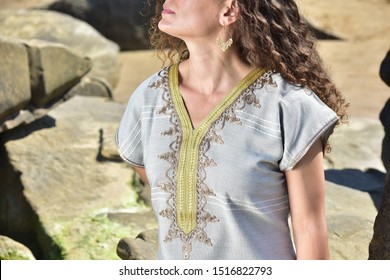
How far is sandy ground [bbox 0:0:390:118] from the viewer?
28.9 ft

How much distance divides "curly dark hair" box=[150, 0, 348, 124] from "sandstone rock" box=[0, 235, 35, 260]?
1900mm

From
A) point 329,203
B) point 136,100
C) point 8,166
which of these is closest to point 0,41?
point 8,166

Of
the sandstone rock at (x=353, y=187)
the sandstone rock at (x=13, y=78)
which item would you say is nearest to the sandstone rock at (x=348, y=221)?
the sandstone rock at (x=353, y=187)

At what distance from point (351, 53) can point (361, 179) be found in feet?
19.2

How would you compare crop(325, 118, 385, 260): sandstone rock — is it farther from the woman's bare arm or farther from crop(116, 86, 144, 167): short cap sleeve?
crop(116, 86, 144, 167): short cap sleeve

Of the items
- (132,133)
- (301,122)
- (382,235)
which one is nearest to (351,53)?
(382,235)

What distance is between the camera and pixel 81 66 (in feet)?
19.1

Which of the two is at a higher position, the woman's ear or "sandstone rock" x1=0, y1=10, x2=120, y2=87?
the woman's ear

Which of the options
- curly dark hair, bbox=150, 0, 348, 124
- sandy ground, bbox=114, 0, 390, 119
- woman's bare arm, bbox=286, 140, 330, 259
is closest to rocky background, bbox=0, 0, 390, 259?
curly dark hair, bbox=150, 0, 348, 124

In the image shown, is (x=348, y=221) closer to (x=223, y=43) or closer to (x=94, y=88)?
(x=223, y=43)

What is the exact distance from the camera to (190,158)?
2693mm
